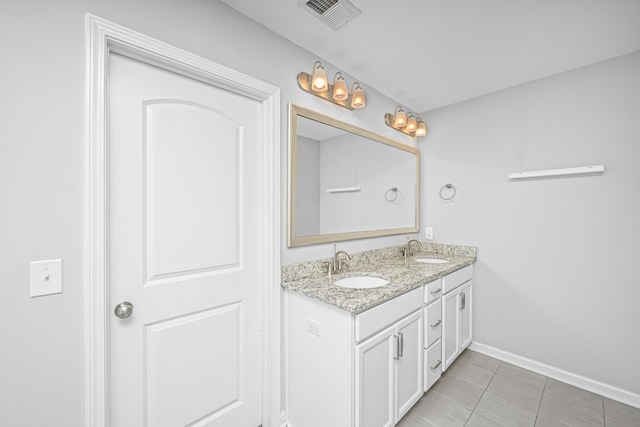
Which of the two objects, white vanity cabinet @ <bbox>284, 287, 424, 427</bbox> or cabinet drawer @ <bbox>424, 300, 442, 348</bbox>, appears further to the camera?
cabinet drawer @ <bbox>424, 300, 442, 348</bbox>

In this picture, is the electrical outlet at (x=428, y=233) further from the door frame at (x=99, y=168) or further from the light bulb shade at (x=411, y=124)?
the door frame at (x=99, y=168)

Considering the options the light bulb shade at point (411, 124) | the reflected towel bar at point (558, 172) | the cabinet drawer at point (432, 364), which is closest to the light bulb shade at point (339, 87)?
the light bulb shade at point (411, 124)

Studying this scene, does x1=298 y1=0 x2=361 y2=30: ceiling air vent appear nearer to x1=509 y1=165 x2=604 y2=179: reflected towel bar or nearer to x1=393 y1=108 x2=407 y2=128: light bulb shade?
x1=393 y1=108 x2=407 y2=128: light bulb shade

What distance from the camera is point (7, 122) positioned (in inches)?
33.8

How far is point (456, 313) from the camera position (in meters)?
2.15

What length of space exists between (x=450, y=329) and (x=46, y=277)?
2.39 metres

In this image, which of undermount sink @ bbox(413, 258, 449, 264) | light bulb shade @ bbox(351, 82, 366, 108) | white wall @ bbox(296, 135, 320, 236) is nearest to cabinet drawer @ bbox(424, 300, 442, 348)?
undermount sink @ bbox(413, 258, 449, 264)

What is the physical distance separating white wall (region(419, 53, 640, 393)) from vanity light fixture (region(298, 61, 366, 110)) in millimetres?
1259

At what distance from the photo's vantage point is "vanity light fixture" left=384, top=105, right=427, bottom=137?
2.39 m

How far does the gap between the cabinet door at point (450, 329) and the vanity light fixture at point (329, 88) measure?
5.31 ft

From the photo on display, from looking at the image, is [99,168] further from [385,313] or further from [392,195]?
[392,195]

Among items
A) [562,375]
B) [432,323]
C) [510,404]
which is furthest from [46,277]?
[562,375]

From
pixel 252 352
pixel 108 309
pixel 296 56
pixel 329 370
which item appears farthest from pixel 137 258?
pixel 296 56

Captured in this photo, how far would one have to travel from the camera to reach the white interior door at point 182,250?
3.66ft
